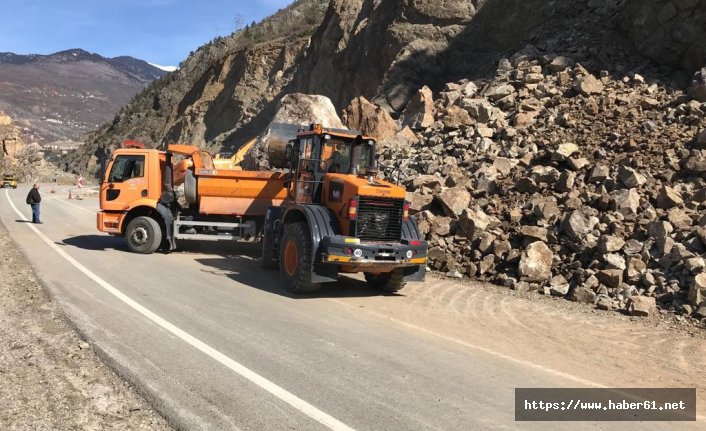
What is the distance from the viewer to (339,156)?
969cm

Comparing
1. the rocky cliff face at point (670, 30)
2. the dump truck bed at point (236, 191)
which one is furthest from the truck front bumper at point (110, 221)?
the rocky cliff face at point (670, 30)

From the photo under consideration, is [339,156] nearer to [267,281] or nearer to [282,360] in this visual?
[267,281]

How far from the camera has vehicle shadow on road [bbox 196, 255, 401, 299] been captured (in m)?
9.02

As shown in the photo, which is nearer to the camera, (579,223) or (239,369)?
(239,369)

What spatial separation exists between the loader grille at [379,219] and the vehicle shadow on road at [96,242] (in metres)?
6.94

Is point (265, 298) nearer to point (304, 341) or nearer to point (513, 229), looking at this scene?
point (304, 341)

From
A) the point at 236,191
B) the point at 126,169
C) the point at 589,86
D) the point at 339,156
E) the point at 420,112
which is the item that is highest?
the point at 589,86

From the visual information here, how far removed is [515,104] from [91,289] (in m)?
13.2

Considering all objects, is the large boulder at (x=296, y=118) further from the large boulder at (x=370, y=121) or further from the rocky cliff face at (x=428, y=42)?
the rocky cliff face at (x=428, y=42)

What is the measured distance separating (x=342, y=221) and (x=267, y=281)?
211 cm

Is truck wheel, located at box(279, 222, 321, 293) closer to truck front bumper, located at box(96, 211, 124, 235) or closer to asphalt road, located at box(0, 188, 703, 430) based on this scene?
asphalt road, located at box(0, 188, 703, 430)

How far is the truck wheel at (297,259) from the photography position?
8.47 m

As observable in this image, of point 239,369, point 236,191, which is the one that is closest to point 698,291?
point 239,369

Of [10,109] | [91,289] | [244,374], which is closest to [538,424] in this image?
[244,374]
